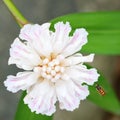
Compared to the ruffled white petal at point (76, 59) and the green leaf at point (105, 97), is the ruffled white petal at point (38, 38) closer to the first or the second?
the ruffled white petal at point (76, 59)

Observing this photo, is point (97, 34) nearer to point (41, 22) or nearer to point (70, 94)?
point (70, 94)

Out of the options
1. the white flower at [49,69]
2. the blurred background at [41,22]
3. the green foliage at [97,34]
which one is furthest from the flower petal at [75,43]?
the blurred background at [41,22]

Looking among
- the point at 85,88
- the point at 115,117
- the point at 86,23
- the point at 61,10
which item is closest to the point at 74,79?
the point at 85,88

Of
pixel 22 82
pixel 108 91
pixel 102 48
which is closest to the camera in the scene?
pixel 22 82

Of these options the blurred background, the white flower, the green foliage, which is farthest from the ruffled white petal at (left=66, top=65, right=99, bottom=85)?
the blurred background

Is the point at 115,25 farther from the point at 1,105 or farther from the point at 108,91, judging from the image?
the point at 1,105

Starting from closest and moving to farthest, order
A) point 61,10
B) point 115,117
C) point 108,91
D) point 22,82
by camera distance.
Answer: point 22,82, point 108,91, point 61,10, point 115,117

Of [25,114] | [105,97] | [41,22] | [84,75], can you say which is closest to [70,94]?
[84,75]
